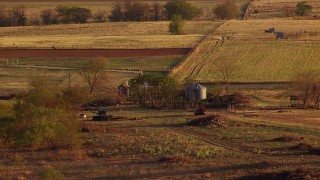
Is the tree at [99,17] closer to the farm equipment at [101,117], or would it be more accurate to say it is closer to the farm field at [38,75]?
the farm field at [38,75]

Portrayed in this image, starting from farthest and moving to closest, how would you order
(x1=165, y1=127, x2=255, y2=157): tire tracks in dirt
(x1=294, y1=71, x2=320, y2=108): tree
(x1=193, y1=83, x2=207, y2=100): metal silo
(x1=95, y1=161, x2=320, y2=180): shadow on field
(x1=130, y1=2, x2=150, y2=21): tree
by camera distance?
(x1=130, y1=2, x2=150, y2=21): tree, (x1=193, y1=83, x2=207, y2=100): metal silo, (x1=294, y1=71, x2=320, y2=108): tree, (x1=165, y1=127, x2=255, y2=157): tire tracks in dirt, (x1=95, y1=161, x2=320, y2=180): shadow on field

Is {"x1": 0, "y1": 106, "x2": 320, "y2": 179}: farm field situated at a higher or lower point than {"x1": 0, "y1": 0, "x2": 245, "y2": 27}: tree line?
lower

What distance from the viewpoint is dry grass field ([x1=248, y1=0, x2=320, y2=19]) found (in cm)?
11959

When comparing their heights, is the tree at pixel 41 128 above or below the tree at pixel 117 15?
below

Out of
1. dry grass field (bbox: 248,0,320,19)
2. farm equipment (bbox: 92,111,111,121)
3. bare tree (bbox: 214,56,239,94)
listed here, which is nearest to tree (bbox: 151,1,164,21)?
dry grass field (bbox: 248,0,320,19)

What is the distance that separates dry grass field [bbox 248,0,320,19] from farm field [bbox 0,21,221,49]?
17963mm

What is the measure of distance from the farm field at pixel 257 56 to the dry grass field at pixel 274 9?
94.5 ft

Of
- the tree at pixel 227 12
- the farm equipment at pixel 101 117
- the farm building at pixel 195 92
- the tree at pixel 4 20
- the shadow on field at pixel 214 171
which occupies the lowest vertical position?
the shadow on field at pixel 214 171

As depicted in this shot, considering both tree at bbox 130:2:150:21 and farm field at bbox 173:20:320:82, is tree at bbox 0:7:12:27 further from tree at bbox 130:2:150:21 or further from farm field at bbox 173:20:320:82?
farm field at bbox 173:20:320:82

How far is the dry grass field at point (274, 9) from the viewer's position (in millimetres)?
119588

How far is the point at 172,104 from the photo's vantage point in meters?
46.9

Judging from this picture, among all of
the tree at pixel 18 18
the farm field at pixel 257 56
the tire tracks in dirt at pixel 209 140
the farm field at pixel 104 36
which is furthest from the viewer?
the tree at pixel 18 18

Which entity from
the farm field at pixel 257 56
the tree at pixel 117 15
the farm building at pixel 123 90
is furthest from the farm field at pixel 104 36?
the farm building at pixel 123 90

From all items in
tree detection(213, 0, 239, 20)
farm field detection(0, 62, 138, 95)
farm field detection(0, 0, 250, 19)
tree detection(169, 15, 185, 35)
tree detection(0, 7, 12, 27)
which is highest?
farm field detection(0, 0, 250, 19)
